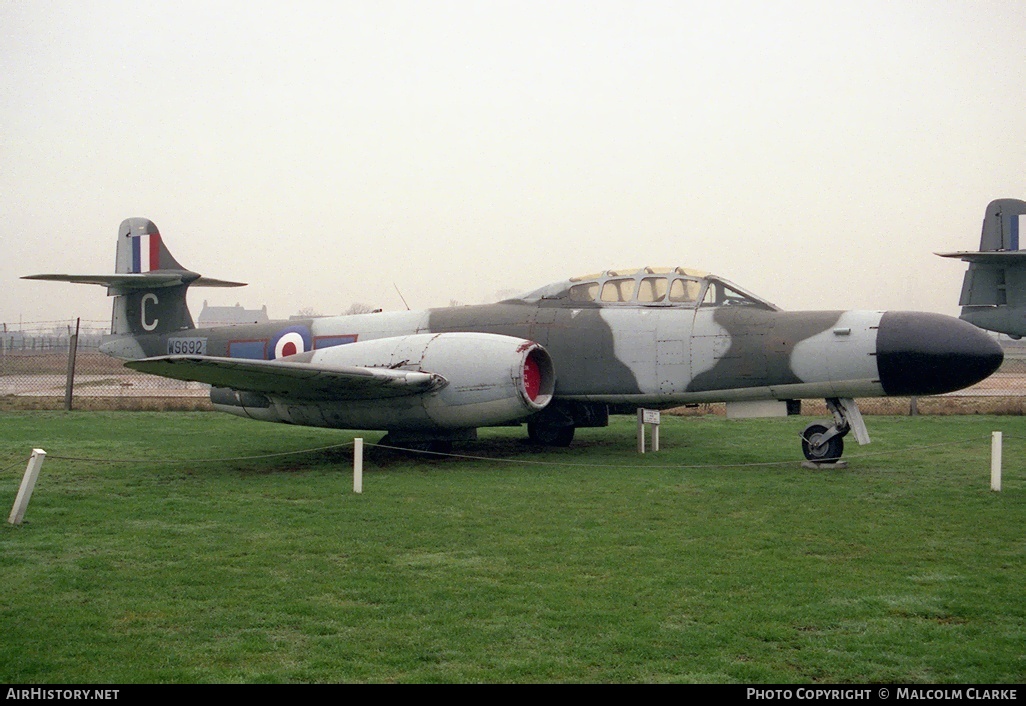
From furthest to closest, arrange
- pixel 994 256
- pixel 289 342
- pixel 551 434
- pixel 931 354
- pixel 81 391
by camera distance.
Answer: pixel 81 391 → pixel 994 256 → pixel 289 342 → pixel 551 434 → pixel 931 354

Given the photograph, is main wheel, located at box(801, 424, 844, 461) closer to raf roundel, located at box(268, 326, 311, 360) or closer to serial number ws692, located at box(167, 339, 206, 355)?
raf roundel, located at box(268, 326, 311, 360)

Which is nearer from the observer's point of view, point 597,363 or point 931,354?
point 931,354

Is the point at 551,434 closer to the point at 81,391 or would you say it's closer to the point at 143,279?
the point at 143,279

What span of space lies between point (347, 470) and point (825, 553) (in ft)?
20.7

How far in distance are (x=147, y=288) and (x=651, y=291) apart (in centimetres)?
918

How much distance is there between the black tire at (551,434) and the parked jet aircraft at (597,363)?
0.8 inches

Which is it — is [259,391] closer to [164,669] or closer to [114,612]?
[114,612]

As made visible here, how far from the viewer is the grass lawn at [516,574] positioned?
442 cm

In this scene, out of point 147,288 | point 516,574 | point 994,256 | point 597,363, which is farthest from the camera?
point 994,256

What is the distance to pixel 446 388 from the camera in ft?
37.9

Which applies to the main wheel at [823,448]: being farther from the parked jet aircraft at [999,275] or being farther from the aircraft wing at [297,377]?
the parked jet aircraft at [999,275]

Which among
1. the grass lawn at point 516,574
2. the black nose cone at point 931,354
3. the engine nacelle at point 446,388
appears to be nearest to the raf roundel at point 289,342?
the engine nacelle at point 446,388

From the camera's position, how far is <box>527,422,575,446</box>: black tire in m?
14.0

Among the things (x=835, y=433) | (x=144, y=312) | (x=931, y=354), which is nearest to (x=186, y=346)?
(x=144, y=312)
